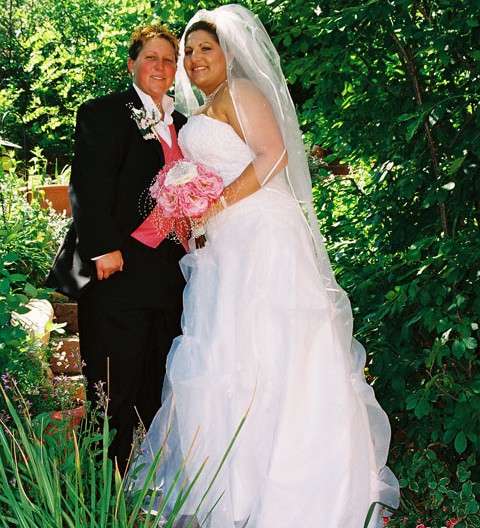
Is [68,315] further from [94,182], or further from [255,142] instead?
[255,142]

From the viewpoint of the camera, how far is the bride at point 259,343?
10.5 feet

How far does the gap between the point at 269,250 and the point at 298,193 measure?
31 centimetres

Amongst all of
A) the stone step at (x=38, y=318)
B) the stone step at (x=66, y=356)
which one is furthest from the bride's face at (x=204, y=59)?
the stone step at (x=66, y=356)

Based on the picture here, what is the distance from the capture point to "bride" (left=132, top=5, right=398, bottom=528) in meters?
3.20

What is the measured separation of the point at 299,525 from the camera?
3150mm

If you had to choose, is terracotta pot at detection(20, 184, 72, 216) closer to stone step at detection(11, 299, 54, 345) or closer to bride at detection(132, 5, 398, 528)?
stone step at detection(11, 299, 54, 345)

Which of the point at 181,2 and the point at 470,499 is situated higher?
the point at 181,2

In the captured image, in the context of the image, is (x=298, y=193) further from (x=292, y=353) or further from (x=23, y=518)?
(x=23, y=518)

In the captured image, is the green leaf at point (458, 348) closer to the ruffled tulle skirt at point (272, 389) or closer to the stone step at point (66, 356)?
the ruffled tulle skirt at point (272, 389)

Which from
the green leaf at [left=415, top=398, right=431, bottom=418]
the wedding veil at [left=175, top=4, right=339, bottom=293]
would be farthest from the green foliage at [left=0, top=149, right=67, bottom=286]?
the green leaf at [left=415, top=398, right=431, bottom=418]

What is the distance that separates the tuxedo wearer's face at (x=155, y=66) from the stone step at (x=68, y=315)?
A: 2541 mm

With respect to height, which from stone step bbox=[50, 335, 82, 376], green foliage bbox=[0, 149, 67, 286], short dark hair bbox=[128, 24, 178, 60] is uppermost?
short dark hair bbox=[128, 24, 178, 60]

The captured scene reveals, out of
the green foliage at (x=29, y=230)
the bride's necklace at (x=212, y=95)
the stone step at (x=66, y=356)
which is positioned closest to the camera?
the bride's necklace at (x=212, y=95)

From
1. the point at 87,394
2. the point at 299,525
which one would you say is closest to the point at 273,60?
the point at 87,394
